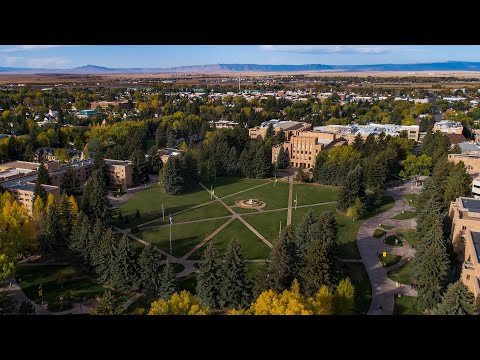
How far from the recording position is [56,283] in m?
16.2

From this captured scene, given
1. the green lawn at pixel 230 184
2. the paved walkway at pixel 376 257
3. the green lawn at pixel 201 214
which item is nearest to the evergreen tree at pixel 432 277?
the paved walkway at pixel 376 257

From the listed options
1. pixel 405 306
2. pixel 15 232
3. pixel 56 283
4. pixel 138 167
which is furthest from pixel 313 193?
pixel 15 232

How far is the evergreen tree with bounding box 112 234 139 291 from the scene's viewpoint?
15209mm

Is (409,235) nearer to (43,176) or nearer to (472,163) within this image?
(472,163)

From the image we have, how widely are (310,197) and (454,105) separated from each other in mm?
45091

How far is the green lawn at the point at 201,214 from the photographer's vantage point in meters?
22.7

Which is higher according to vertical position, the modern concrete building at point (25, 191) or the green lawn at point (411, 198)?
the modern concrete building at point (25, 191)

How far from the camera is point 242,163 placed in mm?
31891

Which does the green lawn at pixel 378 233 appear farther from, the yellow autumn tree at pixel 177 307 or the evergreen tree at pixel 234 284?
the yellow autumn tree at pixel 177 307

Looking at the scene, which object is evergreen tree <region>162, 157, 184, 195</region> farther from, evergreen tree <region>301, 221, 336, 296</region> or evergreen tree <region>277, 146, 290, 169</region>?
evergreen tree <region>301, 221, 336, 296</region>

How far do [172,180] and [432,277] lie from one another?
17.3 metres

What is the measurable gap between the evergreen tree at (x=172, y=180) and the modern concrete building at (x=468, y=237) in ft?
52.1

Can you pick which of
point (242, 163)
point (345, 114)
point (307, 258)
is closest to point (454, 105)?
point (345, 114)
